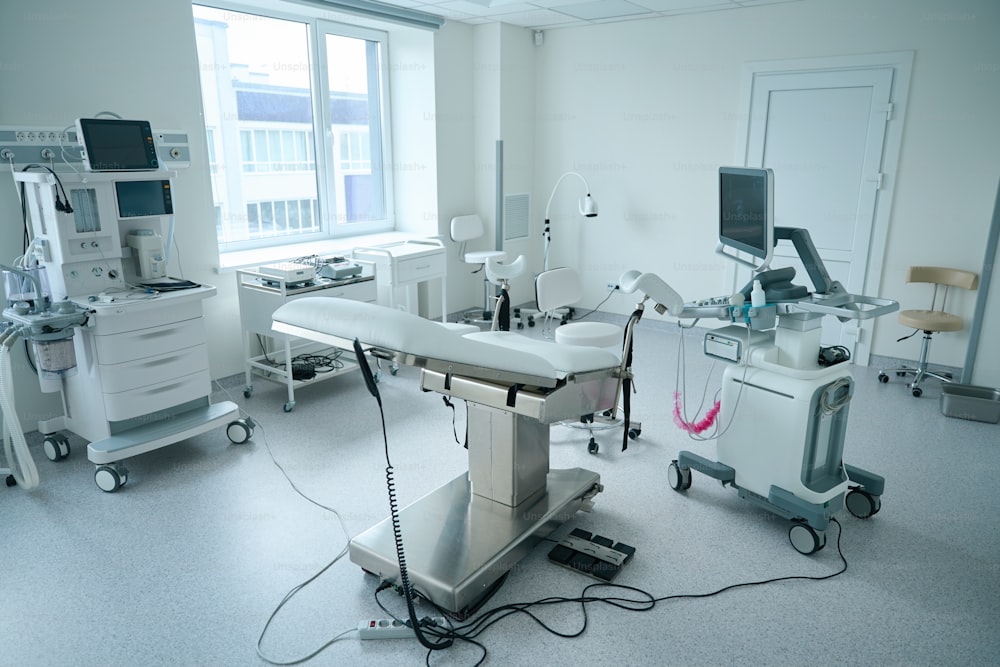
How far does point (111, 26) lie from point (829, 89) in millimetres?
4651

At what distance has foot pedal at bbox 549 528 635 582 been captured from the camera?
100 inches

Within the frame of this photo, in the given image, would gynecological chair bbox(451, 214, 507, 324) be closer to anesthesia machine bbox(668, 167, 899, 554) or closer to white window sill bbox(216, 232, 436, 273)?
white window sill bbox(216, 232, 436, 273)

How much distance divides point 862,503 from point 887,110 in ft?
9.83

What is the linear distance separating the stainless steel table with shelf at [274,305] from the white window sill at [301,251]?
0.27m

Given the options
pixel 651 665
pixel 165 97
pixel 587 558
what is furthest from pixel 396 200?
pixel 651 665

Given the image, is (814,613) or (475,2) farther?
(475,2)

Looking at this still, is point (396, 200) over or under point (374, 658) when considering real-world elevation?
over

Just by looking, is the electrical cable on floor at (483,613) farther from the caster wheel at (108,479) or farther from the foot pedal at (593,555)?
the caster wheel at (108,479)

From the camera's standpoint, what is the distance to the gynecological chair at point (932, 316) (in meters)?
4.35

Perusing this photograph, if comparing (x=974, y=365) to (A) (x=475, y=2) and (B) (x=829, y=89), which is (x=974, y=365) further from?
(A) (x=475, y=2)

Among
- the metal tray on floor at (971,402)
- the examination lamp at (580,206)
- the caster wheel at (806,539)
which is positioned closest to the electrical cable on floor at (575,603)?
the caster wheel at (806,539)

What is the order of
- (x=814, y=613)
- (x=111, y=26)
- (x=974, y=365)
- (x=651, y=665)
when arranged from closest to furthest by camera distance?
(x=651, y=665) < (x=814, y=613) < (x=111, y=26) < (x=974, y=365)

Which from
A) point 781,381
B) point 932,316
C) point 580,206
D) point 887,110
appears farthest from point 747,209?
point 580,206

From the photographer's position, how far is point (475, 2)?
16.3 ft
